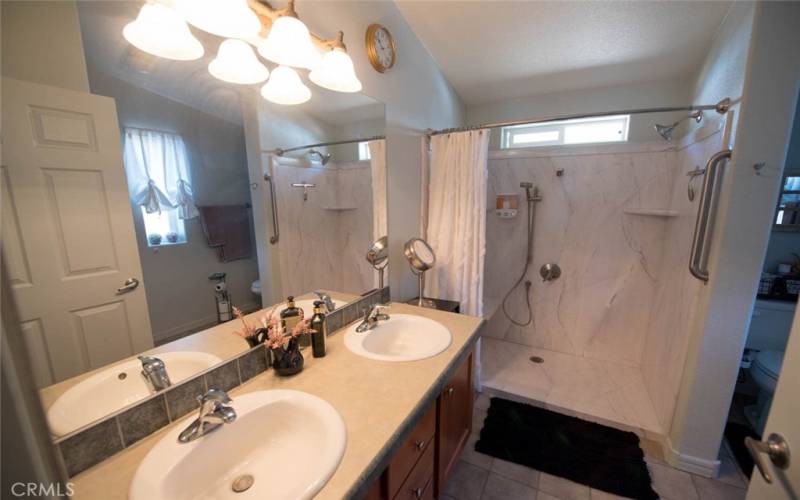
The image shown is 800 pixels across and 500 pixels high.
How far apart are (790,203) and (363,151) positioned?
9.53ft

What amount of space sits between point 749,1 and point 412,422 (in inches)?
89.0

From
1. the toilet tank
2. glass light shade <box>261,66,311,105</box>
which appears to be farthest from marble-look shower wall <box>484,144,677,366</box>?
glass light shade <box>261,66,311,105</box>

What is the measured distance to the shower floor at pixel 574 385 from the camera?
2.02 metres

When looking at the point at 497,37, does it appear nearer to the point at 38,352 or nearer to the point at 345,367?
the point at 345,367

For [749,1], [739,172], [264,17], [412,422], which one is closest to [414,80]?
[264,17]

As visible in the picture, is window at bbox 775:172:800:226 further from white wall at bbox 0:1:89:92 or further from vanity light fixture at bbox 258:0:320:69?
white wall at bbox 0:1:89:92

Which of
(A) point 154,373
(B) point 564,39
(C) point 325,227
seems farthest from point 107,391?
(B) point 564,39

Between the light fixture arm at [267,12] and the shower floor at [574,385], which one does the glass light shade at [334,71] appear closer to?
the light fixture arm at [267,12]

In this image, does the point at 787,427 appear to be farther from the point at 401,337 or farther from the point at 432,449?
the point at 401,337

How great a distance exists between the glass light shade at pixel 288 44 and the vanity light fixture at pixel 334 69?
10 cm

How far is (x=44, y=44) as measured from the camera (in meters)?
0.62

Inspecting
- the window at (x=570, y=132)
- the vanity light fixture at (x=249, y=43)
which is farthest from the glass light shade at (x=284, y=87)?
the window at (x=570, y=132)

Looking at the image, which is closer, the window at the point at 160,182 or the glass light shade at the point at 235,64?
the window at the point at 160,182

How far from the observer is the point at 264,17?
3.42 ft
